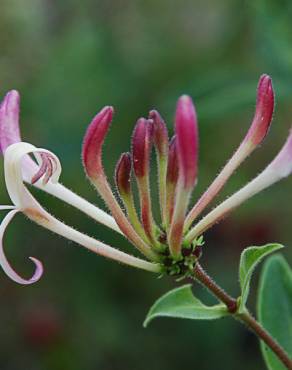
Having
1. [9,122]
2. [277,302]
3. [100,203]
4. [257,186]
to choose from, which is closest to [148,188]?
[257,186]

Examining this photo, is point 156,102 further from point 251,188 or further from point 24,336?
point 251,188

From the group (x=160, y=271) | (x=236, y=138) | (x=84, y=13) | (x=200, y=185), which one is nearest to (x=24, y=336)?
(x=200, y=185)

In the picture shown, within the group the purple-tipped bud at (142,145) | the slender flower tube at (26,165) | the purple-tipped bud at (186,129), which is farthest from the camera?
the slender flower tube at (26,165)

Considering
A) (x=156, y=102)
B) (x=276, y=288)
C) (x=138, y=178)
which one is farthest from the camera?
(x=156, y=102)

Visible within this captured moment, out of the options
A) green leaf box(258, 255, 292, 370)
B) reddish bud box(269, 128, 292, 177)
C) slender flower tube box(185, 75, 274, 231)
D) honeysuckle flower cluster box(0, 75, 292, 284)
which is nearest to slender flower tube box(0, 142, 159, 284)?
honeysuckle flower cluster box(0, 75, 292, 284)

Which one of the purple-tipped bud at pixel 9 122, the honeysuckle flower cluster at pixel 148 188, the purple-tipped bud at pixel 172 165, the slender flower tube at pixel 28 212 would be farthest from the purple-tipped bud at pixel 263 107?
the purple-tipped bud at pixel 9 122

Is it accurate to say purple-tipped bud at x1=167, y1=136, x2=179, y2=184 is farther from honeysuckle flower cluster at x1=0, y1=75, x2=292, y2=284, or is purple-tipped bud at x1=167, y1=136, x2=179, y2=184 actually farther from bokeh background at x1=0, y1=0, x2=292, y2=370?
bokeh background at x1=0, y1=0, x2=292, y2=370

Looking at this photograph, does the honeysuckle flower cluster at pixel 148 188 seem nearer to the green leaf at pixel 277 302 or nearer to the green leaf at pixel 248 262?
the green leaf at pixel 248 262
